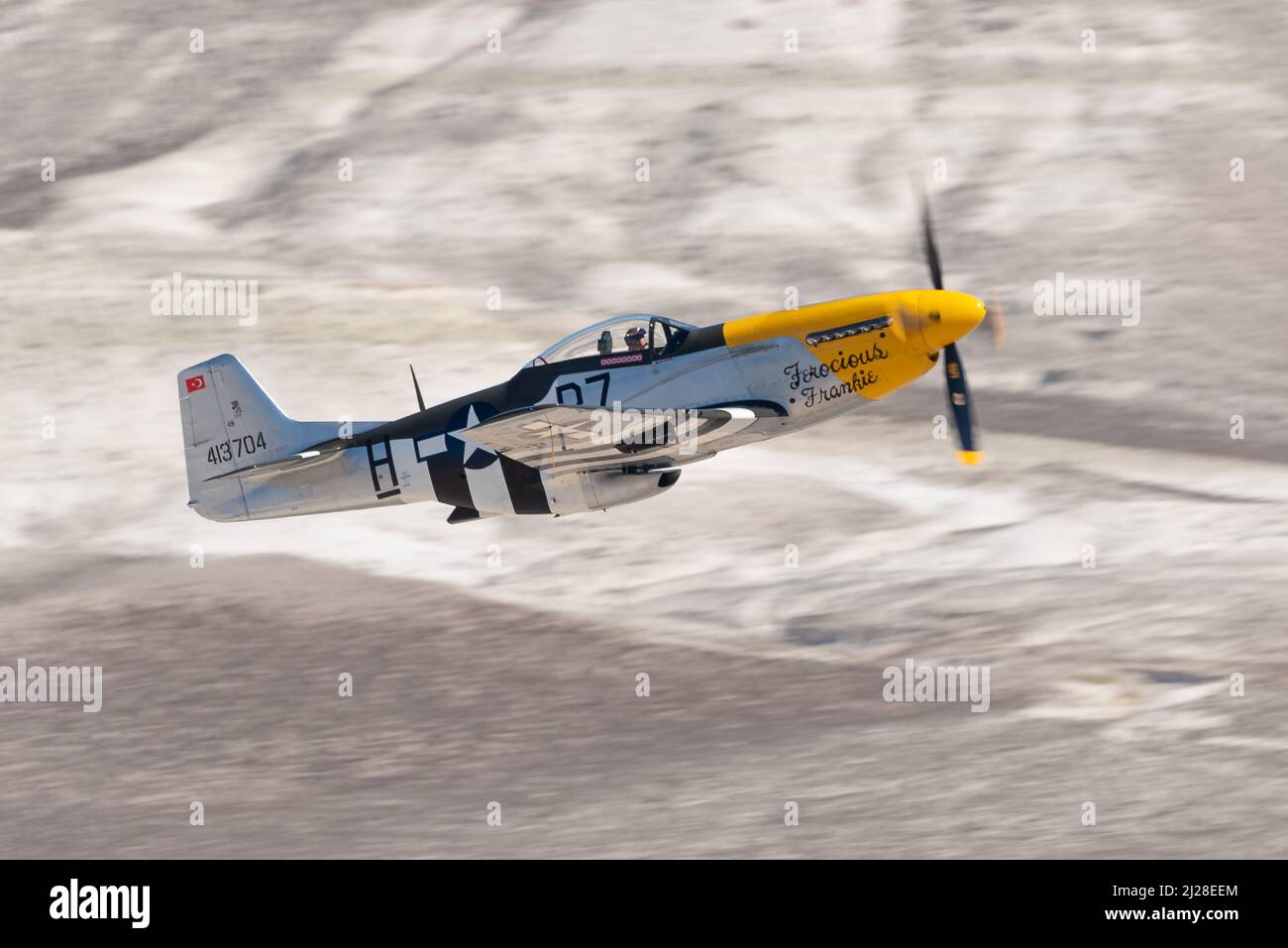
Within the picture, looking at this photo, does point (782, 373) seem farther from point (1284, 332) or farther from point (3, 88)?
point (3, 88)

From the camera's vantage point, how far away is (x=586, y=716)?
93.4 feet

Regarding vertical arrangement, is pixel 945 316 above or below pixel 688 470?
above

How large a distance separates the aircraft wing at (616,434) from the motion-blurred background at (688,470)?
597 cm

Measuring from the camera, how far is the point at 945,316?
1984cm

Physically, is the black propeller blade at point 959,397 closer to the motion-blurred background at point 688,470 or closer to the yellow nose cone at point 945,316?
the yellow nose cone at point 945,316

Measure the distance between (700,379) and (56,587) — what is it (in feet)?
60.1

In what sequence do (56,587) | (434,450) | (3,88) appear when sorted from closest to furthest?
(434,450)
(56,587)
(3,88)

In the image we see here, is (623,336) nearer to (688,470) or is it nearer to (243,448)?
(243,448)

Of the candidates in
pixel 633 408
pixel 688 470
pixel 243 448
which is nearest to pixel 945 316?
pixel 633 408

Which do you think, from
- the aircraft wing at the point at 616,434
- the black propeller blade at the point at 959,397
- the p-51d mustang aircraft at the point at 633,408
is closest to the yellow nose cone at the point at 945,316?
the p-51d mustang aircraft at the point at 633,408

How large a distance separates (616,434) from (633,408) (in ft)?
1.66

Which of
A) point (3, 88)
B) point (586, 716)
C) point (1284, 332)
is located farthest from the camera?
point (3, 88)

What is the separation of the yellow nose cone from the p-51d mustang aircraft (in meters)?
0.02
